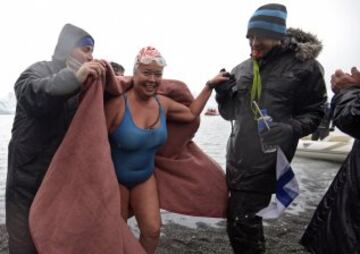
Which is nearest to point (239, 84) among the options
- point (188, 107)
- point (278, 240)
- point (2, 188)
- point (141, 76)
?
point (188, 107)

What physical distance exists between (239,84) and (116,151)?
1.38 metres

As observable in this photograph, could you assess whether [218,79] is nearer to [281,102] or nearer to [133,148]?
[281,102]

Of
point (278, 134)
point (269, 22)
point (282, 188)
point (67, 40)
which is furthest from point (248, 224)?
point (67, 40)

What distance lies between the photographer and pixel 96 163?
2891 millimetres

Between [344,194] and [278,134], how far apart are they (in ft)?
2.64

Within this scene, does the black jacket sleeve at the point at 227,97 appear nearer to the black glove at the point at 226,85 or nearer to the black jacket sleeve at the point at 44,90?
the black glove at the point at 226,85

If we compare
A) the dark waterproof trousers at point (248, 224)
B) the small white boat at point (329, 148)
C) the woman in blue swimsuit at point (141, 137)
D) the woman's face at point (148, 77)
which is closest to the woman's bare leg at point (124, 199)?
the woman in blue swimsuit at point (141, 137)

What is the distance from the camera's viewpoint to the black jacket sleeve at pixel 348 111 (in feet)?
8.43

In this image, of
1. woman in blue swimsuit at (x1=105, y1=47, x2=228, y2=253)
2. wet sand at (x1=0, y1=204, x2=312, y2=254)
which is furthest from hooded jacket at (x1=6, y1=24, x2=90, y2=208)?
wet sand at (x1=0, y1=204, x2=312, y2=254)

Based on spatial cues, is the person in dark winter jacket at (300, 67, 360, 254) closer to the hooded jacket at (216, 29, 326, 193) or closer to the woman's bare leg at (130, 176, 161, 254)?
the hooded jacket at (216, 29, 326, 193)

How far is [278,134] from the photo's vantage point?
11.3 feet

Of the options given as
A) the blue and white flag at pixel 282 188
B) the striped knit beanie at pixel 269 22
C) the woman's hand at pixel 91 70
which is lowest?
the blue and white flag at pixel 282 188

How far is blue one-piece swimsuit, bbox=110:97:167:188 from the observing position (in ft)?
11.3

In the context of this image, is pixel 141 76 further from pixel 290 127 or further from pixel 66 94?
pixel 290 127
